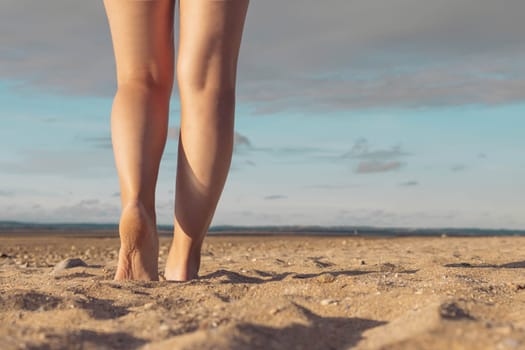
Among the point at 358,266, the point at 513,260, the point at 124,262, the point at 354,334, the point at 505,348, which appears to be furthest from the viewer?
the point at 513,260

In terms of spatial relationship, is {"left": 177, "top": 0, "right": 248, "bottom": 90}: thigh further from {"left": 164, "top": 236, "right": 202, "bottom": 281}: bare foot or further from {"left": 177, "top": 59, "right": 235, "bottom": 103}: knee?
{"left": 164, "top": 236, "right": 202, "bottom": 281}: bare foot

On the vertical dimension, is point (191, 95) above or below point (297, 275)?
above

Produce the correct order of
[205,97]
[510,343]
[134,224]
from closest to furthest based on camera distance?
[510,343]
[134,224]
[205,97]

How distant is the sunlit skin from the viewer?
2.81 metres

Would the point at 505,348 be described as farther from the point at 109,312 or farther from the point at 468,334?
the point at 109,312

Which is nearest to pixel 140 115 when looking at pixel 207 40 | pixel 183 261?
pixel 207 40

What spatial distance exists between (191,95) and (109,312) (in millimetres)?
1164

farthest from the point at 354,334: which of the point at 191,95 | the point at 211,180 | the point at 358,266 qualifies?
the point at 358,266

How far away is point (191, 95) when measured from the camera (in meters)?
2.86

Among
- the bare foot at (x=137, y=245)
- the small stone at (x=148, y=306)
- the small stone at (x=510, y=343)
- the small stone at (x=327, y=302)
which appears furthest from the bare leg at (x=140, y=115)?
the small stone at (x=510, y=343)

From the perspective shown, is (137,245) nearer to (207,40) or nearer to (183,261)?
(183,261)

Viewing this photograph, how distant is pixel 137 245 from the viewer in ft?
9.07

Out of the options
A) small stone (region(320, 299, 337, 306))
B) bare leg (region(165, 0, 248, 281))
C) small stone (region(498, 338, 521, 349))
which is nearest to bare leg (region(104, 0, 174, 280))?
bare leg (region(165, 0, 248, 281))

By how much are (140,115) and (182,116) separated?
195 millimetres
